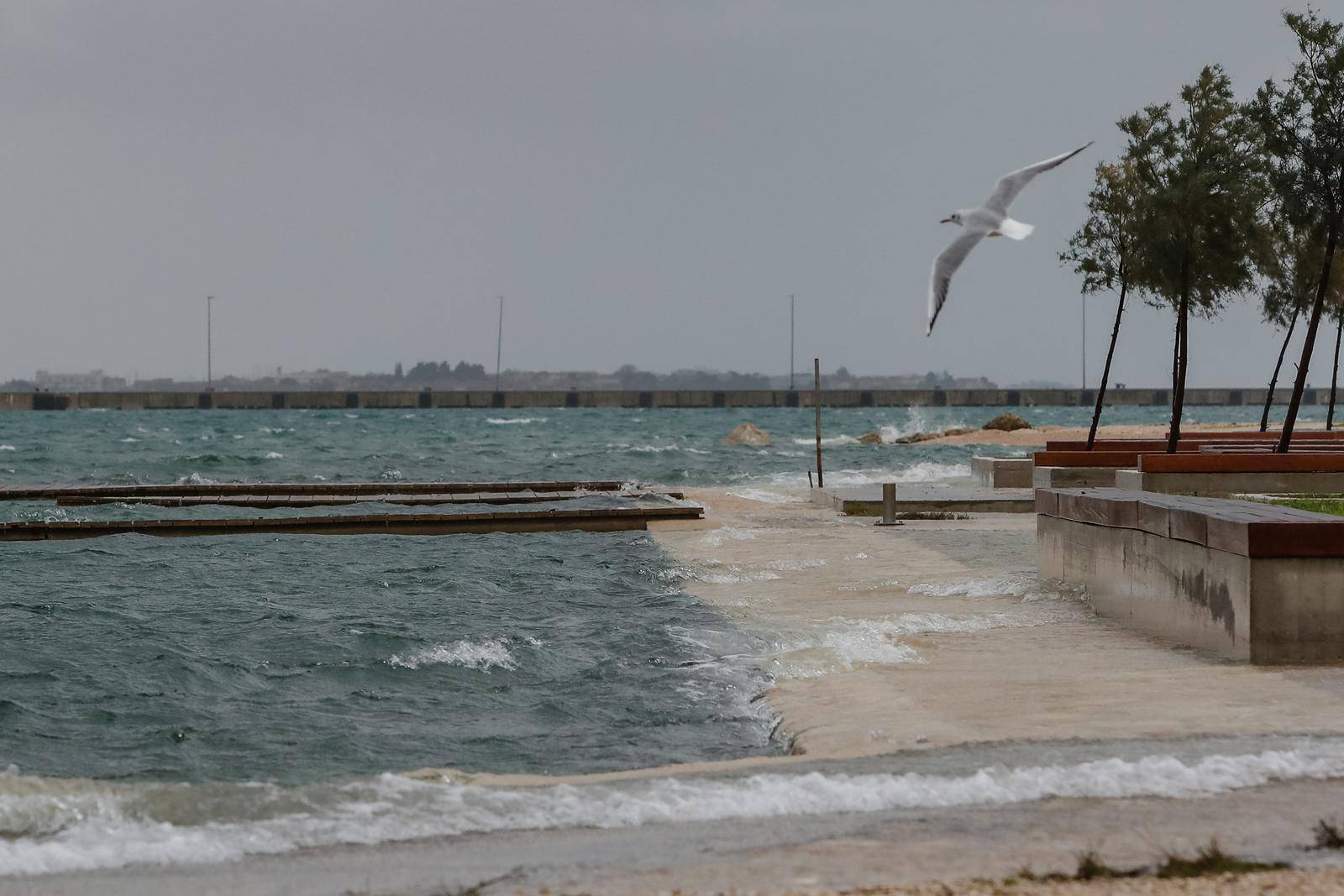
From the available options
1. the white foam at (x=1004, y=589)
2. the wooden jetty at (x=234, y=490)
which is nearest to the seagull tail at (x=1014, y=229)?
the white foam at (x=1004, y=589)

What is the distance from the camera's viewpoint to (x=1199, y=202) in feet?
88.9

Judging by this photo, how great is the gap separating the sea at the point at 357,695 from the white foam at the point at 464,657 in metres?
0.04

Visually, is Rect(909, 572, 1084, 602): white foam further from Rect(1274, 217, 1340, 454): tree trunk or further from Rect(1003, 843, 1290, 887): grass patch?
Rect(1003, 843, 1290, 887): grass patch

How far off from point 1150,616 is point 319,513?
67.6 ft

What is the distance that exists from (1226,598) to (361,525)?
18252 mm

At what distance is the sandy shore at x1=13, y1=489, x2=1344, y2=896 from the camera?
600cm

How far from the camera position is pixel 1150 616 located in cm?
1299

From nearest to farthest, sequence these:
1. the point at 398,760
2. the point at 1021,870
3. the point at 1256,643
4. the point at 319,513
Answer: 1. the point at 1021,870
2. the point at 398,760
3. the point at 1256,643
4. the point at 319,513

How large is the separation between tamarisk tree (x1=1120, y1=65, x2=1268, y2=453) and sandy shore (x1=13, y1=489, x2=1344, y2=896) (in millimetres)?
14213

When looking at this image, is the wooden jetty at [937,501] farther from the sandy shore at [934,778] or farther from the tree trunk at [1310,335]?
the sandy shore at [934,778]

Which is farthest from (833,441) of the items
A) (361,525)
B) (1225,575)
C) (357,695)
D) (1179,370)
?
(357,695)

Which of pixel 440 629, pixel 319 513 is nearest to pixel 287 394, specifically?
pixel 319 513

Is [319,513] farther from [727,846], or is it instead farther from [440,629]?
[727,846]

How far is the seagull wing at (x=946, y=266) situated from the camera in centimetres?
1420
